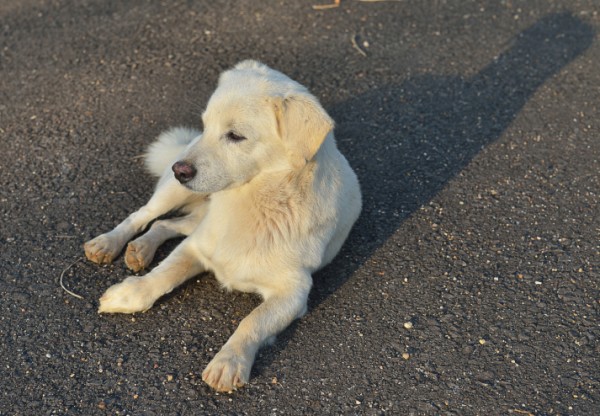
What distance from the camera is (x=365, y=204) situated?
17.6 ft

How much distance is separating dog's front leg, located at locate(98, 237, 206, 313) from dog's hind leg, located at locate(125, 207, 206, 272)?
0.76 feet

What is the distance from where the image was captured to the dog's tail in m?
5.25

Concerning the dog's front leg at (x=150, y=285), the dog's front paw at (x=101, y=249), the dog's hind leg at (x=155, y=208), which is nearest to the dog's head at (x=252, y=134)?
the dog's front leg at (x=150, y=285)

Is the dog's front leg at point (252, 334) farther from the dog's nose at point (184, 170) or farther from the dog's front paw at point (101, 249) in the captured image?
the dog's front paw at point (101, 249)

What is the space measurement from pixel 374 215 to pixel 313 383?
1.55 m

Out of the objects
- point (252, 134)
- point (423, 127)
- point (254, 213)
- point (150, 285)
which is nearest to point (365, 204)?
point (423, 127)

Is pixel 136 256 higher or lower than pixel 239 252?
lower

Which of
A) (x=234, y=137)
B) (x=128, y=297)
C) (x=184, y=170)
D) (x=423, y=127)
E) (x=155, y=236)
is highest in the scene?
(x=234, y=137)

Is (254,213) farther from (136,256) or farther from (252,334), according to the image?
(136,256)

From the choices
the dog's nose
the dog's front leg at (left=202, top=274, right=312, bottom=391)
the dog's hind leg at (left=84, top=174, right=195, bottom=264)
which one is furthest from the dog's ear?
the dog's hind leg at (left=84, top=174, right=195, bottom=264)

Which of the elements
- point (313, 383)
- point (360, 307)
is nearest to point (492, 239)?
point (360, 307)

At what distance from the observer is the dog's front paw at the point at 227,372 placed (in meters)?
3.88

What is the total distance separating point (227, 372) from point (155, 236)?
1.27 metres

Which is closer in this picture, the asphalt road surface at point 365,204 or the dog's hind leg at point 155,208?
the asphalt road surface at point 365,204
